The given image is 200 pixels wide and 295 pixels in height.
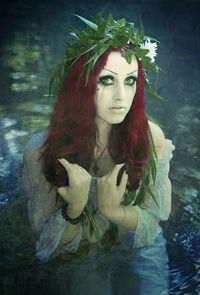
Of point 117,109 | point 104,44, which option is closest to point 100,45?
point 104,44

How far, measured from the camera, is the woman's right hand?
0.64m

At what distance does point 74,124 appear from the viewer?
67 cm

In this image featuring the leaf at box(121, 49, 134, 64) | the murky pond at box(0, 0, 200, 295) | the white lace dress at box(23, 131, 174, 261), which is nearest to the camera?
the leaf at box(121, 49, 134, 64)

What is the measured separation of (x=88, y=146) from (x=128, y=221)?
0.22 meters

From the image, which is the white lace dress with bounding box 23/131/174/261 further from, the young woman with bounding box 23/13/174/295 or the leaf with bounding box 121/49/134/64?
the leaf with bounding box 121/49/134/64

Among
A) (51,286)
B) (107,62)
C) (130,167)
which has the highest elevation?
(107,62)

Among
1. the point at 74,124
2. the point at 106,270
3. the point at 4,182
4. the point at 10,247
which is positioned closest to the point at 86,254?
the point at 106,270

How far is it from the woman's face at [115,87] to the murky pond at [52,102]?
0.28 metres

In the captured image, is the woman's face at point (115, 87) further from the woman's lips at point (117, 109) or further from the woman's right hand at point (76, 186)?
the woman's right hand at point (76, 186)

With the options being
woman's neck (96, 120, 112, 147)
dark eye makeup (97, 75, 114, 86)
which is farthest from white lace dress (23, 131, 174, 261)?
dark eye makeup (97, 75, 114, 86)

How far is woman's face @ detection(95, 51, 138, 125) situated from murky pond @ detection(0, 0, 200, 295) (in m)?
0.28

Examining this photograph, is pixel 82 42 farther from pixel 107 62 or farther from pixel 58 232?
pixel 58 232

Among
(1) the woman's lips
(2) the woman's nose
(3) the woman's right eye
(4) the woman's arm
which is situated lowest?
(4) the woman's arm

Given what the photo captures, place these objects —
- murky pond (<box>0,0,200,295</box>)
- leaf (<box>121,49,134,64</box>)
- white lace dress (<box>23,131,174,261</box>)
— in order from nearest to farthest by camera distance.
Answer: leaf (<box>121,49,134,64</box>)
white lace dress (<box>23,131,174,261</box>)
murky pond (<box>0,0,200,295</box>)
